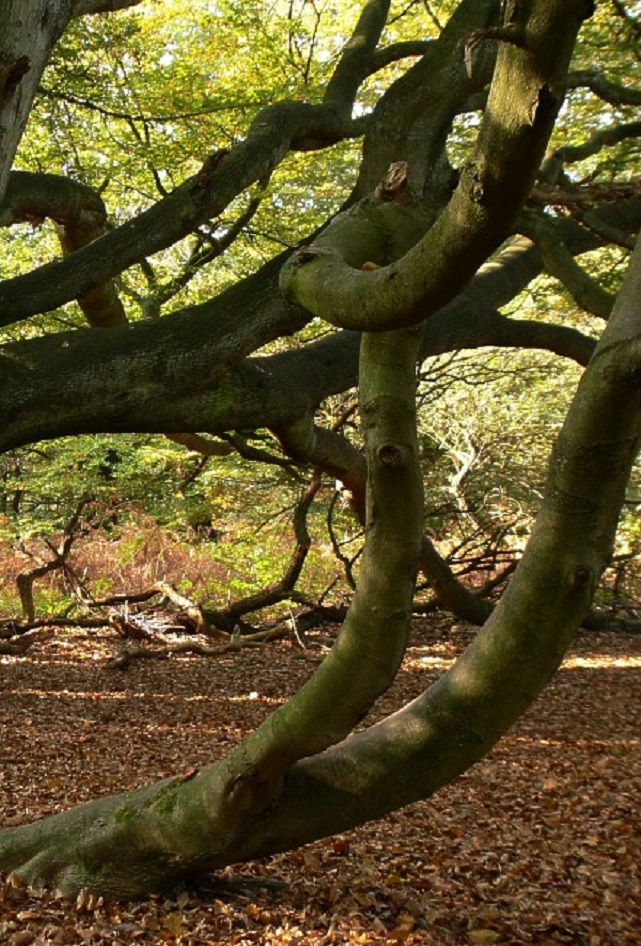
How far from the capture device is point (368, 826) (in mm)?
4824

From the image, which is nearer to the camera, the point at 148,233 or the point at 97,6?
the point at 148,233

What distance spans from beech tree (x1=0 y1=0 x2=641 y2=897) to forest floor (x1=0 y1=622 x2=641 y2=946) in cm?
28

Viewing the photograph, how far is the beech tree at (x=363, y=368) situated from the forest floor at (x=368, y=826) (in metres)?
0.28

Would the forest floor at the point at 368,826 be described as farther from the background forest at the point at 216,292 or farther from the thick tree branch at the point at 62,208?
the thick tree branch at the point at 62,208

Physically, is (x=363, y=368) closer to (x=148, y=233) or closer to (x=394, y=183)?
(x=394, y=183)

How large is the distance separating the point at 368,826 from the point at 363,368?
9.61 feet

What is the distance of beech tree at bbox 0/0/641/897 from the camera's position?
194cm

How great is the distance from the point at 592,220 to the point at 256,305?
2.30 m

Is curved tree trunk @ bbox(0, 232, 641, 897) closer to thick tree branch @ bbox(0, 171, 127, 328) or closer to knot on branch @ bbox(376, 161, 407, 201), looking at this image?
knot on branch @ bbox(376, 161, 407, 201)

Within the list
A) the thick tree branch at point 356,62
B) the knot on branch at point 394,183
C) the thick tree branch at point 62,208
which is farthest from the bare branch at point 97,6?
the knot on branch at point 394,183

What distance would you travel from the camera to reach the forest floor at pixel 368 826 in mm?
3473

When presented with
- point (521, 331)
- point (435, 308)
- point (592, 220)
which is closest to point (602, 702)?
point (521, 331)

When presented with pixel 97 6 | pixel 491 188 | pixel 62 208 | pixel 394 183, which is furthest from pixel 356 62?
pixel 491 188

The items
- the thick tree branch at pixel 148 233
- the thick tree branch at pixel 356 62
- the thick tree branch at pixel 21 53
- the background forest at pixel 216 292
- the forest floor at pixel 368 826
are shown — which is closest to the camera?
the forest floor at pixel 368 826
